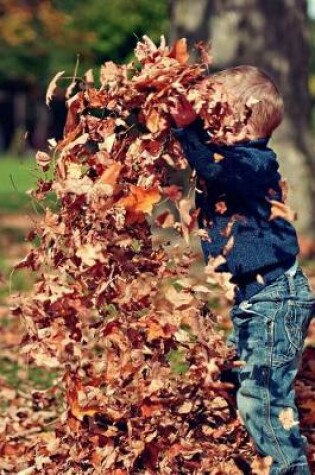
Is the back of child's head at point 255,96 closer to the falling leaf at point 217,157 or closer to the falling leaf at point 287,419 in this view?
the falling leaf at point 217,157

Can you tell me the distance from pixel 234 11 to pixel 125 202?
10.4 metres

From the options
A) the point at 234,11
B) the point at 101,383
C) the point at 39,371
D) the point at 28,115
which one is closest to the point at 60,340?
the point at 101,383

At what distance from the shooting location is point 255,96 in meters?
4.45

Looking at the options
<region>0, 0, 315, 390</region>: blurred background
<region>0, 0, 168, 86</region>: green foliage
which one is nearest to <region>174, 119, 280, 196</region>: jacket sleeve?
<region>0, 0, 315, 390</region>: blurred background

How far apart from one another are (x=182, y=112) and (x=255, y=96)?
0.34 metres

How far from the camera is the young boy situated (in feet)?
14.3

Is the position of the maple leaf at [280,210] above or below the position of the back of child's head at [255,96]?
below

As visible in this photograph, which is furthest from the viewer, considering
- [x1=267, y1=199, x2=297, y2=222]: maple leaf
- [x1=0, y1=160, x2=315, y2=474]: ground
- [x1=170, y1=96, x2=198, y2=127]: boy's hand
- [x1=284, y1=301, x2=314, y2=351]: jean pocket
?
[x1=0, y1=160, x2=315, y2=474]: ground

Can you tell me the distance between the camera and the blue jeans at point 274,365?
435 centimetres

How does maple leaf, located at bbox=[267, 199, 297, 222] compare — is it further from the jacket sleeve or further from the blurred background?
the blurred background

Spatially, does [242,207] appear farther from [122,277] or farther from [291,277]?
[122,277]

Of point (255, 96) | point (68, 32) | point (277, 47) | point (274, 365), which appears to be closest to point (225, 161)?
point (255, 96)

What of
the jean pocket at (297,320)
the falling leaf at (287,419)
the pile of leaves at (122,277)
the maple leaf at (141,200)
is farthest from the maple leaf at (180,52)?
the falling leaf at (287,419)

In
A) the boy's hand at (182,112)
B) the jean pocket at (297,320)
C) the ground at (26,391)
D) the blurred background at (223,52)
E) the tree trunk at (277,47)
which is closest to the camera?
the boy's hand at (182,112)
